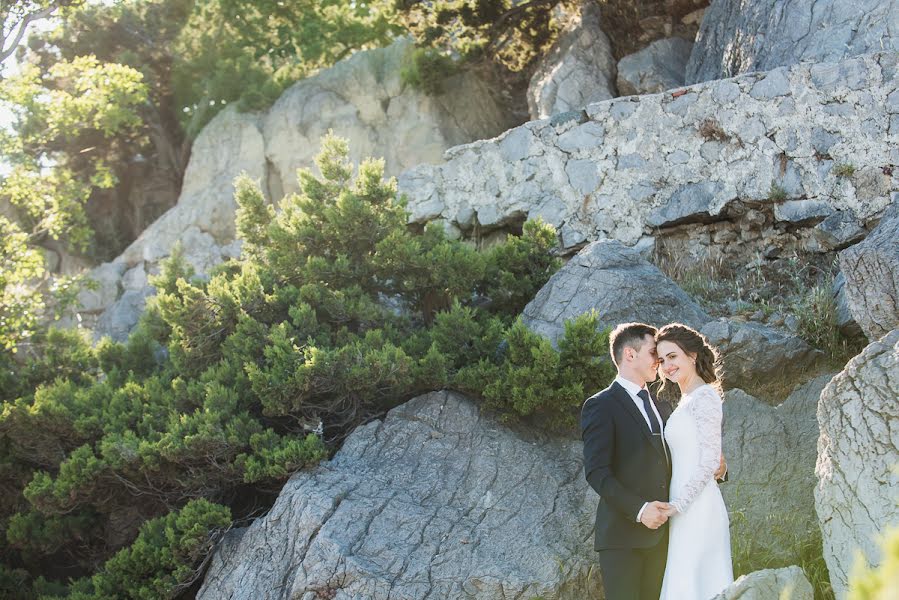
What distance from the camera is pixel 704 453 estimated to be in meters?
4.96

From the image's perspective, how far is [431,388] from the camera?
25.5 feet

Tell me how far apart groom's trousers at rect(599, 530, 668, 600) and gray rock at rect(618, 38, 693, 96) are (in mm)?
9135

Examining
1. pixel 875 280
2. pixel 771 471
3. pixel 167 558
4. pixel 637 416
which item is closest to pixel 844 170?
pixel 875 280

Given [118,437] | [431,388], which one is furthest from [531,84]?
[118,437]

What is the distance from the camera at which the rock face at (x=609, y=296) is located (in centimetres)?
783

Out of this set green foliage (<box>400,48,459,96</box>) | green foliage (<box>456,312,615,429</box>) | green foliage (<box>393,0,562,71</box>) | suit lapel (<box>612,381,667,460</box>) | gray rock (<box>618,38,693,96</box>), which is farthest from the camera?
green foliage (<box>400,48,459,96</box>)

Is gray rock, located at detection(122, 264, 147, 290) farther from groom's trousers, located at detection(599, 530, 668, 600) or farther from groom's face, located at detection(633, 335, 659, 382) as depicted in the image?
groom's trousers, located at detection(599, 530, 668, 600)

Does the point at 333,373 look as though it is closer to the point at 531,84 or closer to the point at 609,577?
the point at 609,577

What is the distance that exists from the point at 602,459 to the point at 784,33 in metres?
7.84

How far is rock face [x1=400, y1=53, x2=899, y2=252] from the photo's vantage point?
A: 9.92 m

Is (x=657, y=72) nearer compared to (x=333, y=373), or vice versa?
(x=333, y=373)

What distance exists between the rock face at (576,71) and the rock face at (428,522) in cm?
723

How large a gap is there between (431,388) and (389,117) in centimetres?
888

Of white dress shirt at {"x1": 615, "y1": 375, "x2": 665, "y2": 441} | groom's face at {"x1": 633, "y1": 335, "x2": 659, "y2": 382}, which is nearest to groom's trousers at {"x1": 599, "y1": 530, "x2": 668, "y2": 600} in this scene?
white dress shirt at {"x1": 615, "y1": 375, "x2": 665, "y2": 441}
